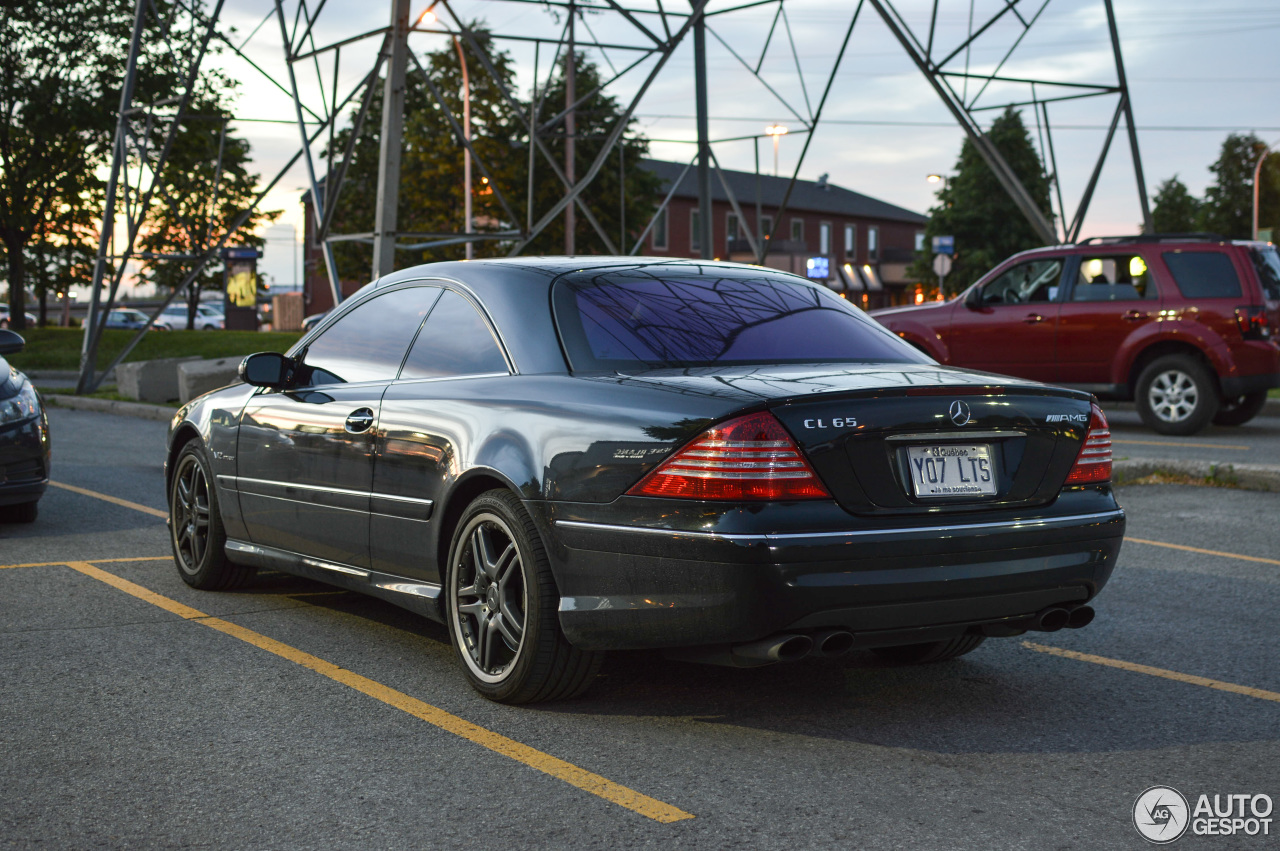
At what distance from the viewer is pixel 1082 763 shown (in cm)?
397

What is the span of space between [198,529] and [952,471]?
3.81m

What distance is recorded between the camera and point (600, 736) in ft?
13.9

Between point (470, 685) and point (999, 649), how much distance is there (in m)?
2.05

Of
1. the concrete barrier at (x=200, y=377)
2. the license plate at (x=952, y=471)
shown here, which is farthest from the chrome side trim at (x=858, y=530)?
the concrete barrier at (x=200, y=377)

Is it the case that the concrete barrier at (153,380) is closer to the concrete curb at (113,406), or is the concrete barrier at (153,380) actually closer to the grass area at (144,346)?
the concrete curb at (113,406)

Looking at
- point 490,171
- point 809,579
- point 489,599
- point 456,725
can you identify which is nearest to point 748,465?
point 809,579

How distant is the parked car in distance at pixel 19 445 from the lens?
8438 millimetres

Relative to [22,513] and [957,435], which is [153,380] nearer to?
[22,513]

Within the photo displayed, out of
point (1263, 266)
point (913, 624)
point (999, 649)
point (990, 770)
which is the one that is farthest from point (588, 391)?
point (1263, 266)

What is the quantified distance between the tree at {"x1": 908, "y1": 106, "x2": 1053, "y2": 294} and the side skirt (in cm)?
6804

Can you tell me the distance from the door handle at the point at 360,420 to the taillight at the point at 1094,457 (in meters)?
2.44

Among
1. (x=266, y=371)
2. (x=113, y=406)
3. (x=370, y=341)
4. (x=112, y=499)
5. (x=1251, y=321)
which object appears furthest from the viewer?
(x=113, y=406)

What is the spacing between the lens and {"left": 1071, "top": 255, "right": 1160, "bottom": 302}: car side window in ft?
48.3

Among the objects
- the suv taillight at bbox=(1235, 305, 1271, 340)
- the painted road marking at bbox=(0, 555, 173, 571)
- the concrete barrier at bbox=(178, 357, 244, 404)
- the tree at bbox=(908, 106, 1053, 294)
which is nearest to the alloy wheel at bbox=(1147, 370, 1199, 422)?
the suv taillight at bbox=(1235, 305, 1271, 340)
